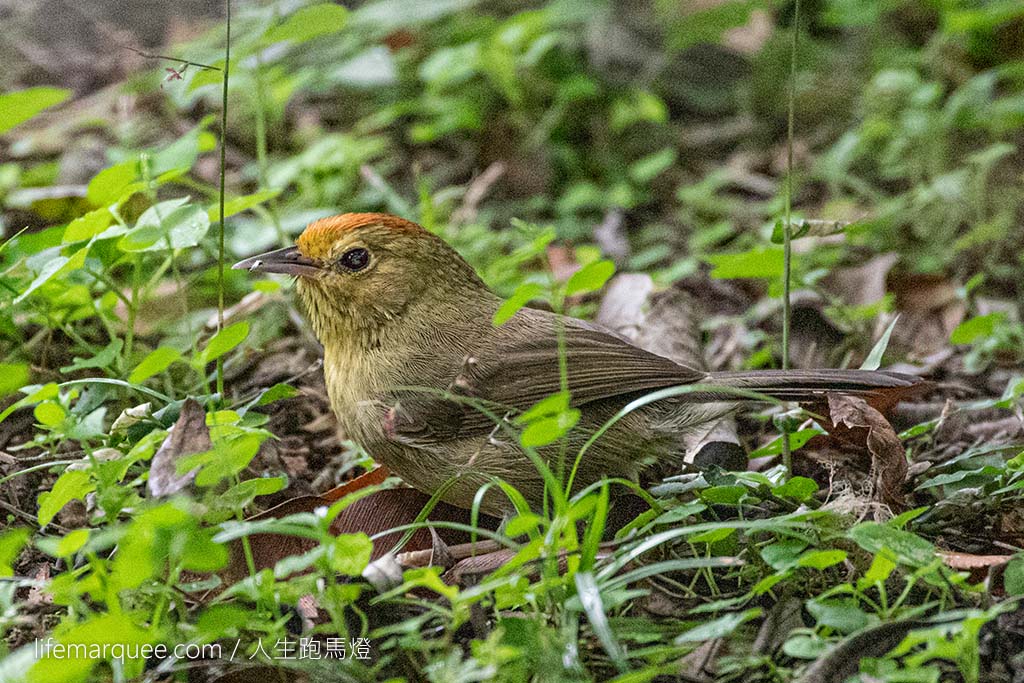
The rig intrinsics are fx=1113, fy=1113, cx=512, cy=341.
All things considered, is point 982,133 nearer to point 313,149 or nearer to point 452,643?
point 313,149

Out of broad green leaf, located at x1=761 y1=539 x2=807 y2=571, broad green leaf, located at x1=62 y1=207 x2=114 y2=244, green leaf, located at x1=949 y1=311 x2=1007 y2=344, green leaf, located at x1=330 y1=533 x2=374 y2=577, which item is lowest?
green leaf, located at x1=949 y1=311 x2=1007 y2=344

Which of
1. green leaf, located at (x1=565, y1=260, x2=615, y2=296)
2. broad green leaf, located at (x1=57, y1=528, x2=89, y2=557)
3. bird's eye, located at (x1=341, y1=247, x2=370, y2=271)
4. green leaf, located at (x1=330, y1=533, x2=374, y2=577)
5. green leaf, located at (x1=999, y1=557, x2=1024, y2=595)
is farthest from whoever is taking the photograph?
bird's eye, located at (x1=341, y1=247, x2=370, y2=271)

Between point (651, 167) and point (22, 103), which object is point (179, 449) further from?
point (651, 167)

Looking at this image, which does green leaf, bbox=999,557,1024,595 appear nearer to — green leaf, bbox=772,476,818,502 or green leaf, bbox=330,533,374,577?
green leaf, bbox=772,476,818,502

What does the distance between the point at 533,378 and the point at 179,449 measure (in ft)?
3.98

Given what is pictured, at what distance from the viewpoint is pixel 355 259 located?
3.88 meters

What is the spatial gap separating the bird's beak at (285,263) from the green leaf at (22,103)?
792mm

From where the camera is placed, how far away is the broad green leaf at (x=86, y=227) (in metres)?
3.56

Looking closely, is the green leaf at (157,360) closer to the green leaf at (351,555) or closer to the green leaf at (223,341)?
the green leaf at (223,341)

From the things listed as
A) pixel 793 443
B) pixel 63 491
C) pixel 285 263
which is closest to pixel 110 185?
pixel 285 263

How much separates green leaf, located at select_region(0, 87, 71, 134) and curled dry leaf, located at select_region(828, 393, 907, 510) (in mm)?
2684

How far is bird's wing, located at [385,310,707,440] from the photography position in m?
3.60

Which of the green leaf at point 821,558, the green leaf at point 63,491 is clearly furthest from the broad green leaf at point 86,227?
Answer: the green leaf at point 821,558

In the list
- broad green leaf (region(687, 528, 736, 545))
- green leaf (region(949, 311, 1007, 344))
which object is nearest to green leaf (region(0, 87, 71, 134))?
broad green leaf (region(687, 528, 736, 545))
